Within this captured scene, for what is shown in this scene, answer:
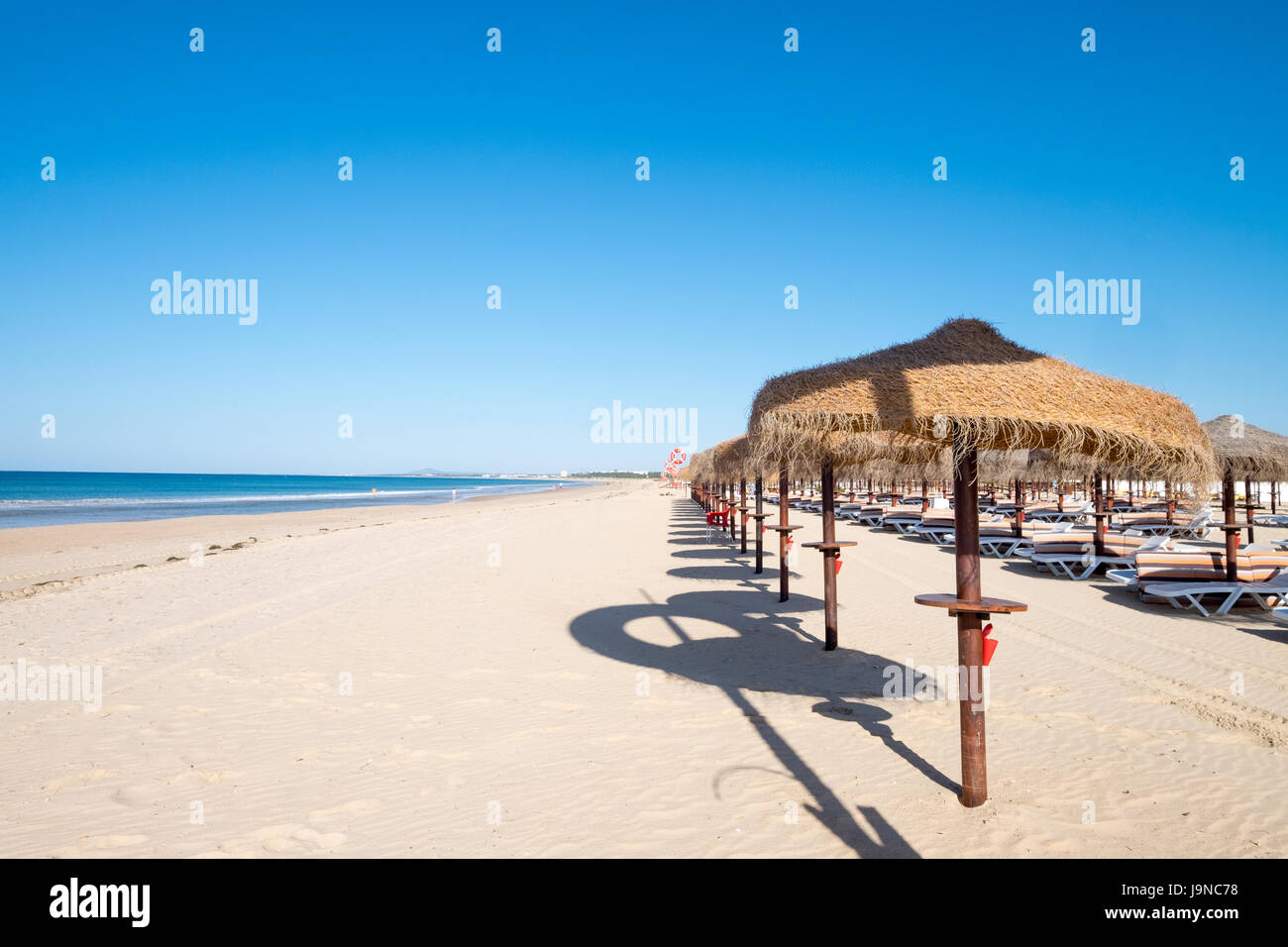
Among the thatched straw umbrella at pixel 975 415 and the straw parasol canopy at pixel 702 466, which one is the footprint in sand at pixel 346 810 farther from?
the straw parasol canopy at pixel 702 466

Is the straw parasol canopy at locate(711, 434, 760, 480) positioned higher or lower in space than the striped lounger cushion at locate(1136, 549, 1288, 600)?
higher

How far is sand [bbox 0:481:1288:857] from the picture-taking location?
338 centimetres

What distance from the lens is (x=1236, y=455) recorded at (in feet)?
30.6

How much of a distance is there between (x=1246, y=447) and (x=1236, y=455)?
279 millimetres

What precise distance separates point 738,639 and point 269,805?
4.86 m

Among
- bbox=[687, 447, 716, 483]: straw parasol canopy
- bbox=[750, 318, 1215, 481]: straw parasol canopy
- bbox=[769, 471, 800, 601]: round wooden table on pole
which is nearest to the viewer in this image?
bbox=[750, 318, 1215, 481]: straw parasol canopy

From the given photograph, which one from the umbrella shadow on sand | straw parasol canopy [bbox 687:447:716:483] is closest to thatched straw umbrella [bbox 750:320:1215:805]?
the umbrella shadow on sand

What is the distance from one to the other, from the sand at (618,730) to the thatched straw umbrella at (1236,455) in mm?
1581

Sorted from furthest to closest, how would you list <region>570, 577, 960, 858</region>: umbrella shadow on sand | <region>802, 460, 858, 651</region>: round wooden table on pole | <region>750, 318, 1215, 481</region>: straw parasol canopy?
1. <region>802, 460, 858, 651</region>: round wooden table on pole
2. <region>570, 577, 960, 858</region>: umbrella shadow on sand
3. <region>750, 318, 1215, 481</region>: straw parasol canopy

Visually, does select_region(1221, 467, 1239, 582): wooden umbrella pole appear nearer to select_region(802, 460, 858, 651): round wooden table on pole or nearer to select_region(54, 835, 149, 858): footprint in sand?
select_region(802, 460, 858, 651): round wooden table on pole

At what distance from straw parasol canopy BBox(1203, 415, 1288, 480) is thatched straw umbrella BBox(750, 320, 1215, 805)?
7.34m

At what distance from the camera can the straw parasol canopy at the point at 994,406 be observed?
333 cm
